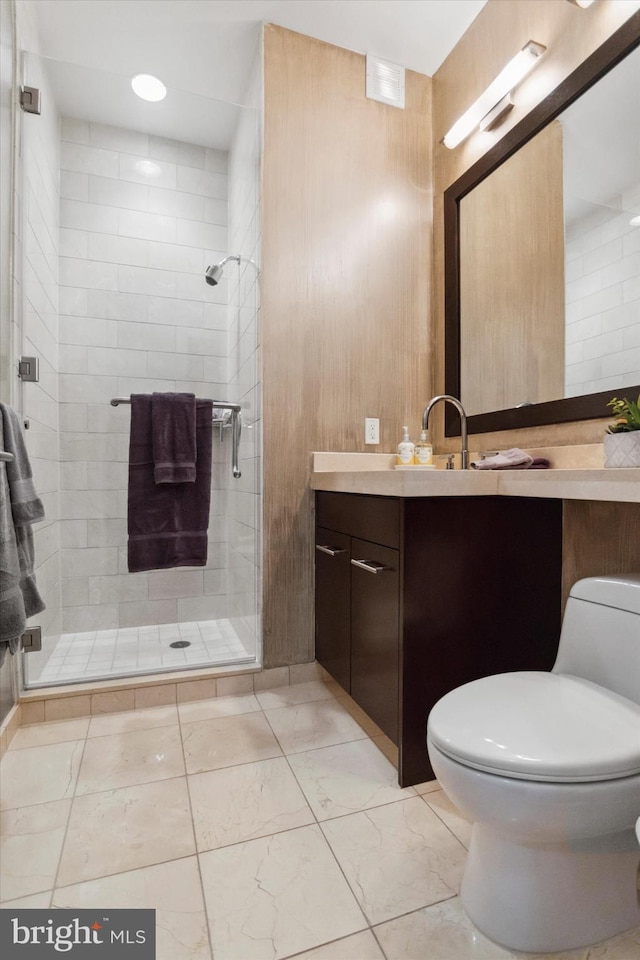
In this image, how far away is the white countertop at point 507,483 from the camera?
108cm

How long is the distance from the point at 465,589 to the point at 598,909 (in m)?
0.69

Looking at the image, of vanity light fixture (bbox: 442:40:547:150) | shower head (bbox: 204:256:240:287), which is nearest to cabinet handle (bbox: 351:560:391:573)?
shower head (bbox: 204:256:240:287)

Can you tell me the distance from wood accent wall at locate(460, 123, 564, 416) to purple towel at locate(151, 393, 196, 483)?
1.17 metres

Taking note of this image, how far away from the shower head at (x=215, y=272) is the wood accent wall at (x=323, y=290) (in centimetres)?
38

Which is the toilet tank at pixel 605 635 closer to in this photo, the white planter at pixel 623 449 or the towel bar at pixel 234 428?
the white planter at pixel 623 449

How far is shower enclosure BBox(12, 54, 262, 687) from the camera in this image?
202cm

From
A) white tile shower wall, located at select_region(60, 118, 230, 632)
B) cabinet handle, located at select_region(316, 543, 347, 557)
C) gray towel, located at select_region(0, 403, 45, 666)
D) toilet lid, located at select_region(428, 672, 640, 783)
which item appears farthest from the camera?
white tile shower wall, located at select_region(60, 118, 230, 632)

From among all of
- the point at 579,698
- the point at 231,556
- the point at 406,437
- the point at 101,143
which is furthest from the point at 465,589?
the point at 101,143

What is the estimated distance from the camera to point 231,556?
2.33 m

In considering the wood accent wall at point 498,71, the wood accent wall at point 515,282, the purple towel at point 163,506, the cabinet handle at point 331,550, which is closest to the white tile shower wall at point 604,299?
the wood accent wall at point 515,282

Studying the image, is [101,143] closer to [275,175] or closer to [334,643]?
[275,175]

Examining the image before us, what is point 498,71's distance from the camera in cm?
185

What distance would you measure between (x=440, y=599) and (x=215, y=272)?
1.84m

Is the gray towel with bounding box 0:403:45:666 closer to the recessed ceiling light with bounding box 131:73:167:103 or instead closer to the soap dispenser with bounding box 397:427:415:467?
the soap dispenser with bounding box 397:427:415:467
